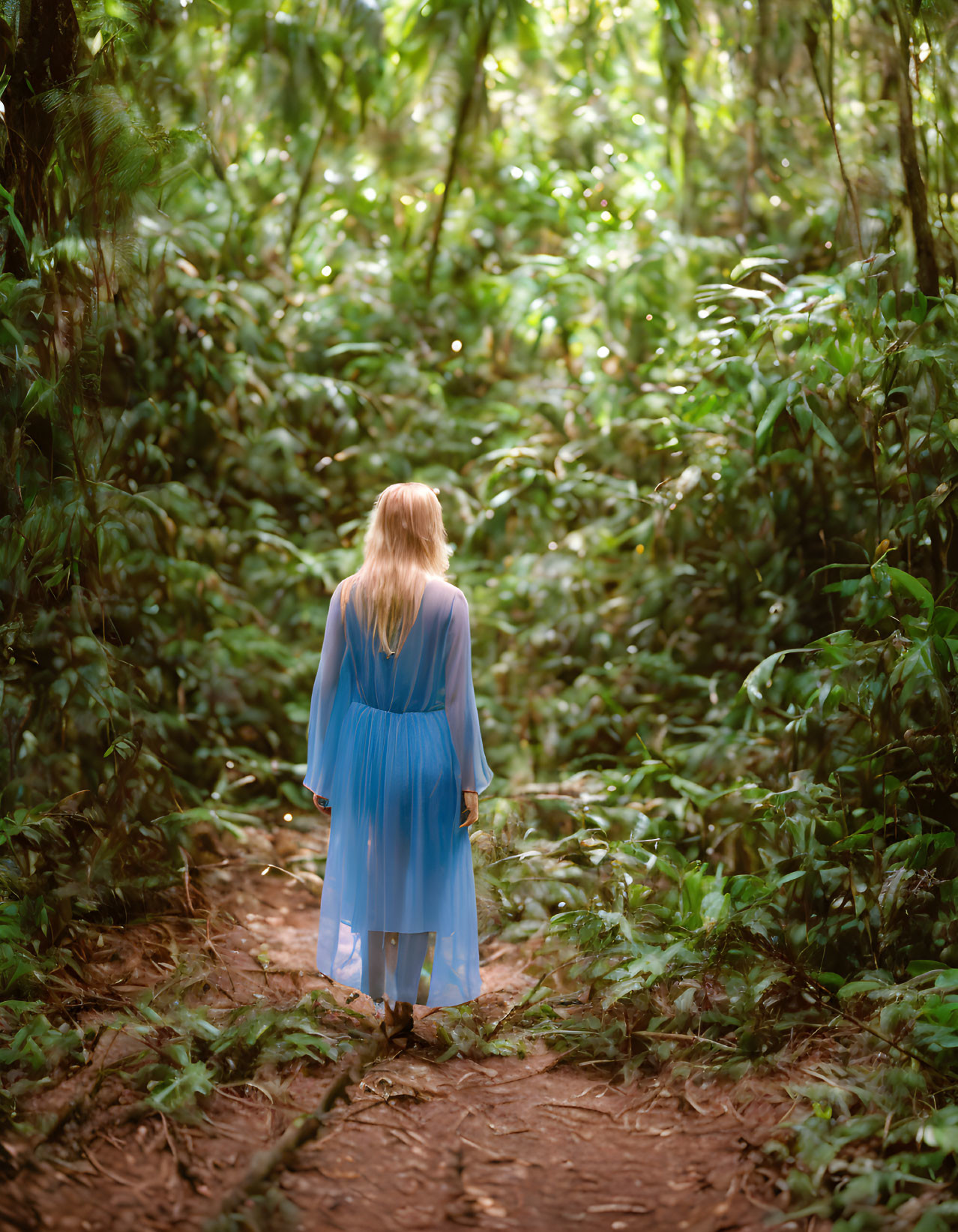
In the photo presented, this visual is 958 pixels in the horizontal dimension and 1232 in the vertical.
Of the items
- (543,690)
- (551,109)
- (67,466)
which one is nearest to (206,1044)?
(67,466)

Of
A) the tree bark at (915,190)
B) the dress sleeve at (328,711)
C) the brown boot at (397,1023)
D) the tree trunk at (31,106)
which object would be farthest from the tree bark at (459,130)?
the brown boot at (397,1023)

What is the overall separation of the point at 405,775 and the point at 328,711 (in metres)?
0.39

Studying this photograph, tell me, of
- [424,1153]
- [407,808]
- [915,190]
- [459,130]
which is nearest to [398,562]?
[407,808]

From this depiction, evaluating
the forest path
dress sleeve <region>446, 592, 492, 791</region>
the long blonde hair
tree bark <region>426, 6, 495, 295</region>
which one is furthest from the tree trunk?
tree bark <region>426, 6, 495, 295</region>

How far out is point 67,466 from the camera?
343 cm

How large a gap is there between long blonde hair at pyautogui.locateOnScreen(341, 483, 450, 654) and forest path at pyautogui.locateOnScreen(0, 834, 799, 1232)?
136 centimetres

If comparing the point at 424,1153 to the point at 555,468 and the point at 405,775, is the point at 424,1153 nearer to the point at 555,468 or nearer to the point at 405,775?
the point at 405,775

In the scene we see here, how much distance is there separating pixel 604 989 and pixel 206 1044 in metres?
1.35

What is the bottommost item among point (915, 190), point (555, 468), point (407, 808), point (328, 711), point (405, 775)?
point (407, 808)

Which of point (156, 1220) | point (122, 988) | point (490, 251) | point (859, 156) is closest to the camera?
point (156, 1220)

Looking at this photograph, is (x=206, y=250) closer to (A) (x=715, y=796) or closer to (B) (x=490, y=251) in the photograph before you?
(B) (x=490, y=251)

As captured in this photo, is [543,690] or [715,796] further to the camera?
[543,690]

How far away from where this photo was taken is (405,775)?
3.03m

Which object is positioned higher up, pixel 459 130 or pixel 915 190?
pixel 459 130
